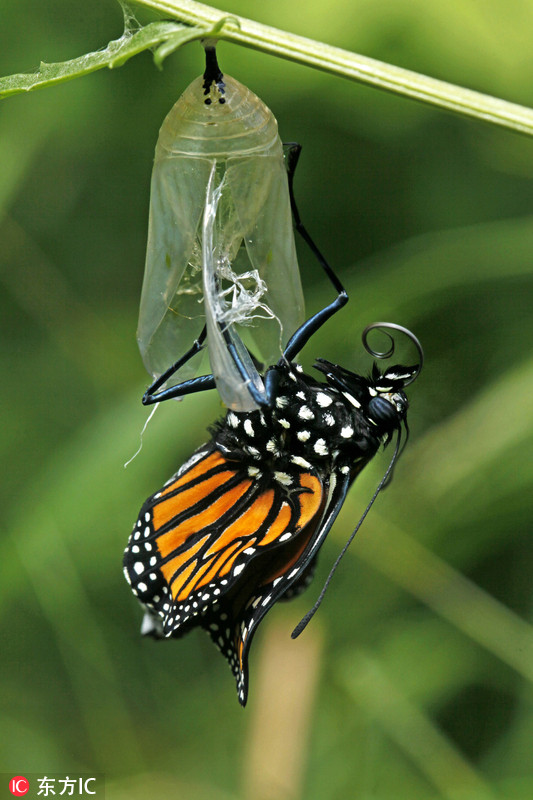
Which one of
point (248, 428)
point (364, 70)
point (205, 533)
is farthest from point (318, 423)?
point (364, 70)

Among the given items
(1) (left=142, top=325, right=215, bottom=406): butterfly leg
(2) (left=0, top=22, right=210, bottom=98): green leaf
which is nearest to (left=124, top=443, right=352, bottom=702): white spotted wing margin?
(1) (left=142, top=325, right=215, bottom=406): butterfly leg

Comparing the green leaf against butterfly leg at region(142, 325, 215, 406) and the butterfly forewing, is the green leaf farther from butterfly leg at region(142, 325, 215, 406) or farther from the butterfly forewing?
the butterfly forewing

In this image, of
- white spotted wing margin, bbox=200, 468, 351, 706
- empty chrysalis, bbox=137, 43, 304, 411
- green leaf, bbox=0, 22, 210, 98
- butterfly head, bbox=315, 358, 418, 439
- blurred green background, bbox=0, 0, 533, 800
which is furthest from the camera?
blurred green background, bbox=0, 0, 533, 800

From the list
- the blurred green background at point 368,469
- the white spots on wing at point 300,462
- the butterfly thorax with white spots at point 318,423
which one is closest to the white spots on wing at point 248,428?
the butterfly thorax with white spots at point 318,423

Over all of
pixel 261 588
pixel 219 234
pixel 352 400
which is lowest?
pixel 261 588

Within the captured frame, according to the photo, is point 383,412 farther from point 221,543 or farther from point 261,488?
point 221,543

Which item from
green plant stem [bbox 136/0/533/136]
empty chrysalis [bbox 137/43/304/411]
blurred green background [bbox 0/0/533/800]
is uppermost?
green plant stem [bbox 136/0/533/136]
